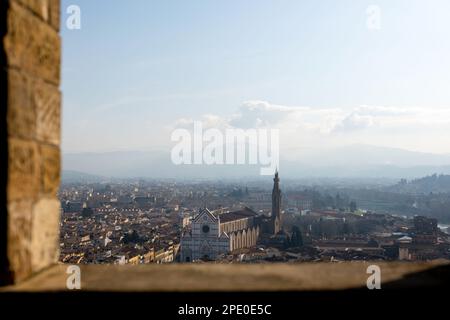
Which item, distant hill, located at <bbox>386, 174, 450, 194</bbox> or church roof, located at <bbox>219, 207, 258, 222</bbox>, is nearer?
church roof, located at <bbox>219, 207, 258, 222</bbox>

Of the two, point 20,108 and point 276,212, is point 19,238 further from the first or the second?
point 276,212

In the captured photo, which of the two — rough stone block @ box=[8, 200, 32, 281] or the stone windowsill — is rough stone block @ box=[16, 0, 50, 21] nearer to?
rough stone block @ box=[8, 200, 32, 281]

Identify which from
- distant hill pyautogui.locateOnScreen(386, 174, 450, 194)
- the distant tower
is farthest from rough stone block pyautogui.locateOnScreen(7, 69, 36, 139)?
distant hill pyautogui.locateOnScreen(386, 174, 450, 194)

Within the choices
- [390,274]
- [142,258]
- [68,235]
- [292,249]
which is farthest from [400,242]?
[390,274]

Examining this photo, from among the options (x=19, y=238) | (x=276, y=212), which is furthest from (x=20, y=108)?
(x=276, y=212)

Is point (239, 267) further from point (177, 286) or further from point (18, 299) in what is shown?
point (18, 299)

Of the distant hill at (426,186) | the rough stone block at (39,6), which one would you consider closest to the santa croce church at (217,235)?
the rough stone block at (39,6)

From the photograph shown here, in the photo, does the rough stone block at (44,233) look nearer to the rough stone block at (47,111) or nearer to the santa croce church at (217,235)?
the rough stone block at (47,111)
